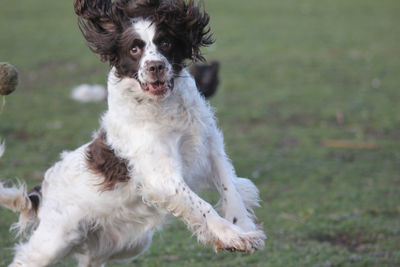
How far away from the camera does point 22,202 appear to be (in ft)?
16.8

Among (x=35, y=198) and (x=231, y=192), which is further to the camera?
(x=35, y=198)

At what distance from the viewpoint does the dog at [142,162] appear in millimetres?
4344

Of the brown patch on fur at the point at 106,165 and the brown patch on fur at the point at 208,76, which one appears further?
the brown patch on fur at the point at 208,76

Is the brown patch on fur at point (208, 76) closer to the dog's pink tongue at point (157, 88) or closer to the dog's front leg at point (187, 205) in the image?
the dog's pink tongue at point (157, 88)

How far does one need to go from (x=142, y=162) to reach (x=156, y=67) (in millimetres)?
666

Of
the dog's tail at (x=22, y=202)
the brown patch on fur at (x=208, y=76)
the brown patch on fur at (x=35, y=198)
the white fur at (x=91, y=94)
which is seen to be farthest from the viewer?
the white fur at (x=91, y=94)

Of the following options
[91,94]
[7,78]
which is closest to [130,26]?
[7,78]

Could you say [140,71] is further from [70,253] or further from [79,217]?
[70,253]

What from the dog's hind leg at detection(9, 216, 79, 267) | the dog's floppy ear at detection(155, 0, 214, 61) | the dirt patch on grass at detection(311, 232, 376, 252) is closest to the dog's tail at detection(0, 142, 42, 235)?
the dog's hind leg at detection(9, 216, 79, 267)

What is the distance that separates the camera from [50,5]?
23172 millimetres

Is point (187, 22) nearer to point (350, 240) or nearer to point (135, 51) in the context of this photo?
point (135, 51)

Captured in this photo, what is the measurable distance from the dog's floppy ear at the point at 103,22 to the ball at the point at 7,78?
75cm

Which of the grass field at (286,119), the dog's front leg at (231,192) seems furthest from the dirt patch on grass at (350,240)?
the dog's front leg at (231,192)

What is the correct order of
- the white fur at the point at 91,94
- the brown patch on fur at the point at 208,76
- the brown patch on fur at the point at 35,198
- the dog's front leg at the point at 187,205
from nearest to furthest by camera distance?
the dog's front leg at the point at 187,205 < the brown patch on fur at the point at 35,198 < the brown patch on fur at the point at 208,76 < the white fur at the point at 91,94
